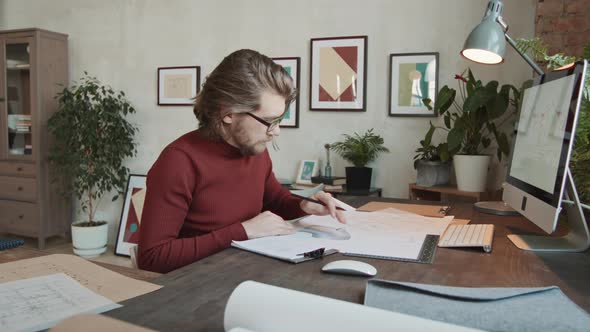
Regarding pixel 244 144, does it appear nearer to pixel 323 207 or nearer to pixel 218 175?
pixel 218 175

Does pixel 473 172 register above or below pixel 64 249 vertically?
above

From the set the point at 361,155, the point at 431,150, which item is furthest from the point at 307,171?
the point at 431,150

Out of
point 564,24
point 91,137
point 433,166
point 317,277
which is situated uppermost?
point 564,24

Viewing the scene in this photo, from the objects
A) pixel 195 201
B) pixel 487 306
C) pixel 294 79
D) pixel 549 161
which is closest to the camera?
pixel 487 306

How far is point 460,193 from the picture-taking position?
2781 millimetres

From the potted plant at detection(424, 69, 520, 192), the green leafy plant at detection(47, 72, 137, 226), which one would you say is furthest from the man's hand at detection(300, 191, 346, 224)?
the green leafy plant at detection(47, 72, 137, 226)

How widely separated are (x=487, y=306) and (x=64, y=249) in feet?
14.5

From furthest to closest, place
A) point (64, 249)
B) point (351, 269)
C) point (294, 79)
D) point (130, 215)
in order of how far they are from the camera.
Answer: point (64, 249) < point (130, 215) < point (294, 79) < point (351, 269)

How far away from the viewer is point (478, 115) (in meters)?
2.78

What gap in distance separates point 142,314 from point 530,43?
1.53m

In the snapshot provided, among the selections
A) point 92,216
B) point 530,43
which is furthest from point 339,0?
point 92,216

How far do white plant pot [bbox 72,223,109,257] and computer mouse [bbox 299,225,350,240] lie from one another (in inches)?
129

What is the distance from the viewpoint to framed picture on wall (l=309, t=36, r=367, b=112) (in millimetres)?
3398

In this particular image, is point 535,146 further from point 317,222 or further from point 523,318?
point 523,318
